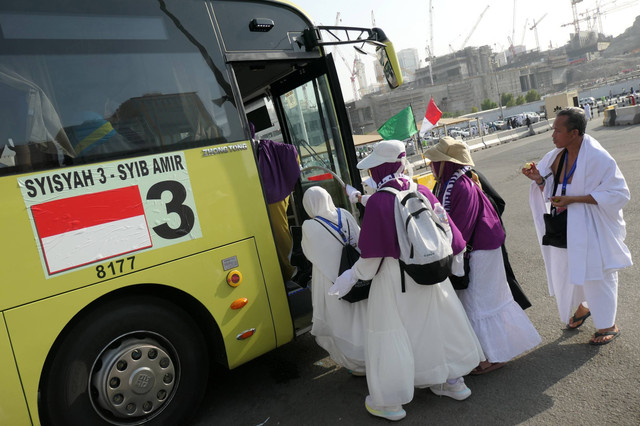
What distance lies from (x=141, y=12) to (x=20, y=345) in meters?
2.31

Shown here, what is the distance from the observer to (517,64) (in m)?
164

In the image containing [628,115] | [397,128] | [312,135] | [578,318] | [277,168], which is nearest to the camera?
[578,318]

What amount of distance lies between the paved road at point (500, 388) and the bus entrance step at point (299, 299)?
1.52ft

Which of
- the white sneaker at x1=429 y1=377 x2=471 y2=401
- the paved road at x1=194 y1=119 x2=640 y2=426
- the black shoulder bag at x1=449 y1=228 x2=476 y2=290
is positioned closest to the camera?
the paved road at x1=194 y1=119 x2=640 y2=426

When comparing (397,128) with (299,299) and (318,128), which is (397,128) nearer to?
(318,128)

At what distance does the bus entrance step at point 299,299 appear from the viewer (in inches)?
168

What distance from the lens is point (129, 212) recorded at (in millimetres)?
3012

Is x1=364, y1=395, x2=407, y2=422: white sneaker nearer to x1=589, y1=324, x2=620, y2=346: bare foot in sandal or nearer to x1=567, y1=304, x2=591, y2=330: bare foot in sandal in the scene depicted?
x1=589, y1=324, x2=620, y2=346: bare foot in sandal

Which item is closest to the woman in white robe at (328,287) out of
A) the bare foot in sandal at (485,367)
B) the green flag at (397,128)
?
the bare foot in sandal at (485,367)

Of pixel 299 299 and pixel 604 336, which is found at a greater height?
pixel 299 299

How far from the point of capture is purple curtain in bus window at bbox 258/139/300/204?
434 centimetres

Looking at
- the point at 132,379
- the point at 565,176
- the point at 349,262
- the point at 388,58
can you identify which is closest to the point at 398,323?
the point at 349,262

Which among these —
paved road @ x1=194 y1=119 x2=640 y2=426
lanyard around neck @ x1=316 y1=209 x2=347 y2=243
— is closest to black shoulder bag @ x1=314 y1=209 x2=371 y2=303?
lanyard around neck @ x1=316 y1=209 x2=347 y2=243

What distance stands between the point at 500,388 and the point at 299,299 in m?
1.85
